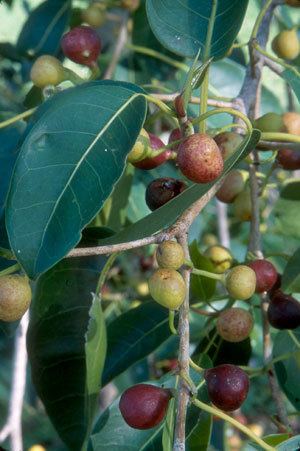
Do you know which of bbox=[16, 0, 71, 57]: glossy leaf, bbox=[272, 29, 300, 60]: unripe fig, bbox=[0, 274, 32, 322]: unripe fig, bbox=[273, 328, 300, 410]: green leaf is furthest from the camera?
bbox=[16, 0, 71, 57]: glossy leaf

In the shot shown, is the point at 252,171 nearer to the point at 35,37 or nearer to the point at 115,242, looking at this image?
the point at 115,242

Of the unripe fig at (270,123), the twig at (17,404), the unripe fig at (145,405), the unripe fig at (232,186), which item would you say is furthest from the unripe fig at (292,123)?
the twig at (17,404)

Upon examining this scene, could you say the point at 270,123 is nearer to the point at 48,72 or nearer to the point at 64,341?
the point at 48,72

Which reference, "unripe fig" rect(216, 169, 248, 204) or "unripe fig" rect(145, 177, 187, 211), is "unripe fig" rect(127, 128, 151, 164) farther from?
"unripe fig" rect(216, 169, 248, 204)

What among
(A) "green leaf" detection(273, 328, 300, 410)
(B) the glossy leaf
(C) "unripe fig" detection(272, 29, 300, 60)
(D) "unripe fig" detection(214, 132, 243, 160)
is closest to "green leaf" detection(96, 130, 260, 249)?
(D) "unripe fig" detection(214, 132, 243, 160)

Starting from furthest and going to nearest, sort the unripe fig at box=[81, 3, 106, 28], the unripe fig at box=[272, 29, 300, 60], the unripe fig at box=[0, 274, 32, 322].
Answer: the unripe fig at box=[81, 3, 106, 28]
the unripe fig at box=[272, 29, 300, 60]
the unripe fig at box=[0, 274, 32, 322]

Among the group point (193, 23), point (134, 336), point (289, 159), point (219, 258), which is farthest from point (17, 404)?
point (193, 23)

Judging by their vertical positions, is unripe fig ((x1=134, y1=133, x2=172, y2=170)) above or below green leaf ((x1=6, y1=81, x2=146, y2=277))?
below

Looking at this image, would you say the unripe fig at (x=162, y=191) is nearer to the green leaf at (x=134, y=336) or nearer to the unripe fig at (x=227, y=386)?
the unripe fig at (x=227, y=386)
